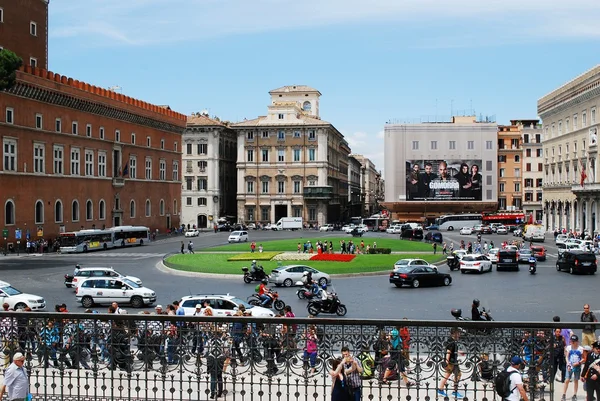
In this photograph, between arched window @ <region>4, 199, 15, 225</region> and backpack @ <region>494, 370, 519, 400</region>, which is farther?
arched window @ <region>4, 199, 15, 225</region>

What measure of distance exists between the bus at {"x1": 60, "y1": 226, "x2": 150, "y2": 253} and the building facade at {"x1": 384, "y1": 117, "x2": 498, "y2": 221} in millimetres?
43648

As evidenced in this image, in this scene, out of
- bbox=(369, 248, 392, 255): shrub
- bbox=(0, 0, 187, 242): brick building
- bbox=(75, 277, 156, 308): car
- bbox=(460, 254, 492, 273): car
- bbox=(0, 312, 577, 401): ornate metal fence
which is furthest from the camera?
bbox=(0, 0, 187, 242): brick building

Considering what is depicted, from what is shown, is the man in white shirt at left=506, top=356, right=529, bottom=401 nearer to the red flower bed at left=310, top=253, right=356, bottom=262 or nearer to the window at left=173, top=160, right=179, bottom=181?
the red flower bed at left=310, top=253, right=356, bottom=262

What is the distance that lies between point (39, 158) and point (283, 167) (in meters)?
44.6

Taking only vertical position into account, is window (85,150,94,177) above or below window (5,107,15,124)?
below

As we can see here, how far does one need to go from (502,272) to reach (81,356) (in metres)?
31.6

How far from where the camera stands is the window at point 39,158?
57.0 metres

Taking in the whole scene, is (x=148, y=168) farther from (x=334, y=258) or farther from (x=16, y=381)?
(x=16, y=381)

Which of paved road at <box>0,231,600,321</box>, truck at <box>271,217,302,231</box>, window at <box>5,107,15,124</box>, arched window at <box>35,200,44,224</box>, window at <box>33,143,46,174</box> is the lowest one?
paved road at <box>0,231,600,321</box>

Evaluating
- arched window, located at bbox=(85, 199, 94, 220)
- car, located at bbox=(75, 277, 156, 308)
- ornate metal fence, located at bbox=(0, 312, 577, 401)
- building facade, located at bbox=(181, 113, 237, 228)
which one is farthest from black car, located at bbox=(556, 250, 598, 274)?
building facade, located at bbox=(181, 113, 237, 228)

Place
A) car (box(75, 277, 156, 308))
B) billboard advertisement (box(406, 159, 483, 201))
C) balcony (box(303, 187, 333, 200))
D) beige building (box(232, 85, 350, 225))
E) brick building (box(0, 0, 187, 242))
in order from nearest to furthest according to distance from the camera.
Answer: car (box(75, 277, 156, 308))
brick building (box(0, 0, 187, 242))
balcony (box(303, 187, 333, 200))
beige building (box(232, 85, 350, 225))
billboard advertisement (box(406, 159, 483, 201))

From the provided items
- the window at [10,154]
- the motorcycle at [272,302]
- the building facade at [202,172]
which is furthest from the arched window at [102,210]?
the motorcycle at [272,302]

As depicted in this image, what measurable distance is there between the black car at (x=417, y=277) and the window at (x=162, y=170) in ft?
168

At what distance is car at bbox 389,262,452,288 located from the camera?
106 ft
